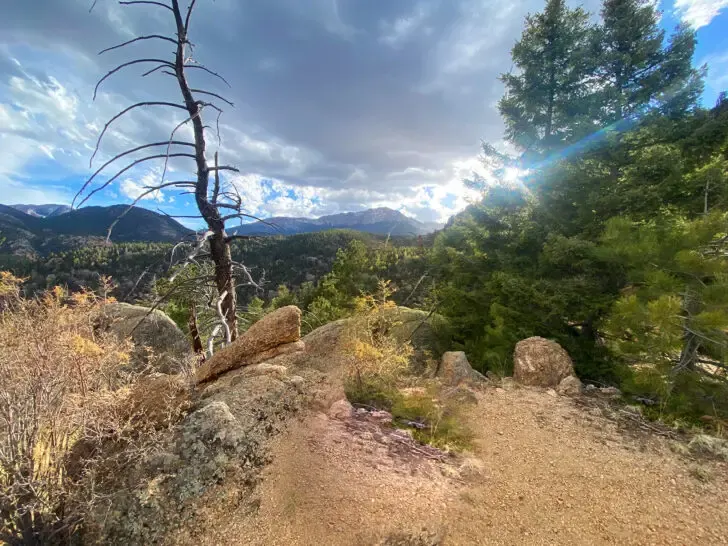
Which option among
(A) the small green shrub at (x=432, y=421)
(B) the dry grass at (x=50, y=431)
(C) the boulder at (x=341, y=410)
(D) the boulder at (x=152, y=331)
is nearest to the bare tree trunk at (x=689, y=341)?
(A) the small green shrub at (x=432, y=421)

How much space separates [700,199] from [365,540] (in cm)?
1006

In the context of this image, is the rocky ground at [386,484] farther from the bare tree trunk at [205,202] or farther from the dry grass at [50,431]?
the bare tree trunk at [205,202]

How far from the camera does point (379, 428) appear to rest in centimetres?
481

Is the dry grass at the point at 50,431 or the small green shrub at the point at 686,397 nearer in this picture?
the dry grass at the point at 50,431

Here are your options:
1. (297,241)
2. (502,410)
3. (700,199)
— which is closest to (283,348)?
(502,410)

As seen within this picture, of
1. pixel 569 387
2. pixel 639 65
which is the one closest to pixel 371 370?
pixel 569 387

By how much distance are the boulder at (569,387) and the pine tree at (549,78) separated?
9125mm

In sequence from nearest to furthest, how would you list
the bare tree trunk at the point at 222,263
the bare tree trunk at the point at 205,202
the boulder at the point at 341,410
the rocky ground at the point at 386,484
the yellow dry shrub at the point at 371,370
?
the rocky ground at the point at 386,484
the bare tree trunk at the point at 205,202
the boulder at the point at 341,410
the bare tree trunk at the point at 222,263
the yellow dry shrub at the point at 371,370

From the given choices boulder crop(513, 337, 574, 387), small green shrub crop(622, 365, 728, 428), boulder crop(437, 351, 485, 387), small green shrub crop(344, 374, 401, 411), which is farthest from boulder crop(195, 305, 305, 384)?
small green shrub crop(622, 365, 728, 428)

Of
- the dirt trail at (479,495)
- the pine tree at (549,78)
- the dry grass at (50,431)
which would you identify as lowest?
the dirt trail at (479,495)

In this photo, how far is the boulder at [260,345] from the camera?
6543 millimetres

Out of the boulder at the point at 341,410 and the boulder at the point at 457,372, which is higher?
the boulder at the point at 341,410

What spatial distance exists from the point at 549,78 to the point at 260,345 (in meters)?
15.0

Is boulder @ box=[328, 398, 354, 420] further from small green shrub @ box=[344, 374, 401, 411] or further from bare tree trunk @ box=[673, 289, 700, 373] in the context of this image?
bare tree trunk @ box=[673, 289, 700, 373]
